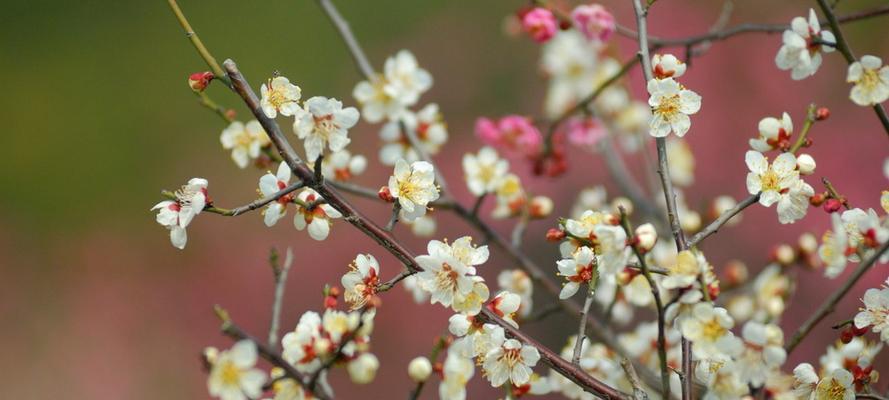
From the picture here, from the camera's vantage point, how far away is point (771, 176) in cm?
86

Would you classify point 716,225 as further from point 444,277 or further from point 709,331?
point 444,277

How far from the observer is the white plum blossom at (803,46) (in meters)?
0.87

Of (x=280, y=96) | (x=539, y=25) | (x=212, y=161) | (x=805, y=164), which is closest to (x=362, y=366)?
(x=280, y=96)

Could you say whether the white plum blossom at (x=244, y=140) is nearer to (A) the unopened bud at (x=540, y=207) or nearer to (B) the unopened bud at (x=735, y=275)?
(A) the unopened bud at (x=540, y=207)

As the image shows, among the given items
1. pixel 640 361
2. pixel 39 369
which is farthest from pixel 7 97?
pixel 640 361

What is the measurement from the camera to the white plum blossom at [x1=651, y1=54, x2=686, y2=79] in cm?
88

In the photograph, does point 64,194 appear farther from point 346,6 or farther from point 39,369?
point 346,6

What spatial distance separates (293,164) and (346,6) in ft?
10.2

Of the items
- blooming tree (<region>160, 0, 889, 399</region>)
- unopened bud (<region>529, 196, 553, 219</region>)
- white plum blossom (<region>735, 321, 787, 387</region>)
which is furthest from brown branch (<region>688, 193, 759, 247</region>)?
unopened bud (<region>529, 196, 553, 219</region>)

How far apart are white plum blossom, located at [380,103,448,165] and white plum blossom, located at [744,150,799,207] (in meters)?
0.57

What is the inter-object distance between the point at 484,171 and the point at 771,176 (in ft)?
1.70

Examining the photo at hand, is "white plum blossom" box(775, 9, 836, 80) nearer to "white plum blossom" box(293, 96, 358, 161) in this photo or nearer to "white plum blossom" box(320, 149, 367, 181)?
"white plum blossom" box(293, 96, 358, 161)

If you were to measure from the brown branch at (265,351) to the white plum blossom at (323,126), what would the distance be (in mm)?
180

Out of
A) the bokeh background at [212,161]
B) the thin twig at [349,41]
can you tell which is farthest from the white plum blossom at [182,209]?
the bokeh background at [212,161]
